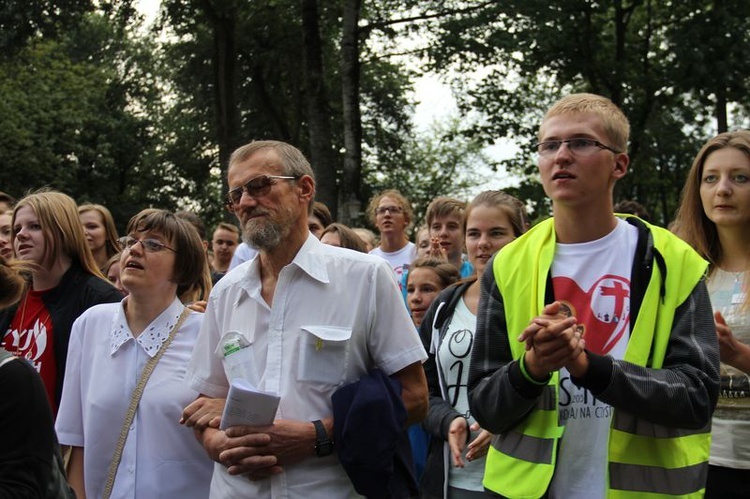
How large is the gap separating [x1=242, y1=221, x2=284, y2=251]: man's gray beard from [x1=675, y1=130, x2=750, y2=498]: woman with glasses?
1801 millimetres

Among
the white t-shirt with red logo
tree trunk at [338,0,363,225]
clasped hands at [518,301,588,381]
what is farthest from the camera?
tree trunk at [338,0,363,225]

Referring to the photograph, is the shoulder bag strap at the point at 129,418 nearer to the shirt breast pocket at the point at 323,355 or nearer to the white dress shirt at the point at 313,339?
the white dress shirt at the point at 313,339

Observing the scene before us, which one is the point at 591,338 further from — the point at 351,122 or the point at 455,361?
the point at 351,122

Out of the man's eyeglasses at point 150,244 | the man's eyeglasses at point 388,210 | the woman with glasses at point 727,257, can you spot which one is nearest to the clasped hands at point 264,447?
the man's eyeglasses at point 150,244

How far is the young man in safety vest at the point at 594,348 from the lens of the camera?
117 inches

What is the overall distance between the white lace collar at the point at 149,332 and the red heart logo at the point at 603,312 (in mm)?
2123

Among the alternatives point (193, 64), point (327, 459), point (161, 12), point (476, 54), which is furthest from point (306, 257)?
point (193, 64)

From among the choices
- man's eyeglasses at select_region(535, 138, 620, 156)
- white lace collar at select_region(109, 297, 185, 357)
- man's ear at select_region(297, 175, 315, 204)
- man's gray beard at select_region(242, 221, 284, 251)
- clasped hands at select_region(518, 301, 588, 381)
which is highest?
man's eyeglasses at select_region(535, 138, 620, 156)

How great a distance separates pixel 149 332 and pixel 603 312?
2277 mm

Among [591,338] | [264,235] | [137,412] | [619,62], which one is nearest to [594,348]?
[591,338]

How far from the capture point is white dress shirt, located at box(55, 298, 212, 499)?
430 cm

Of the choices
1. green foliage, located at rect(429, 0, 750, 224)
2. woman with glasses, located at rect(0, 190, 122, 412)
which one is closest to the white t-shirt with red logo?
woman with glasses, located at rect(0, 190, 122, 412)

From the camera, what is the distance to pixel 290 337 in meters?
3.66

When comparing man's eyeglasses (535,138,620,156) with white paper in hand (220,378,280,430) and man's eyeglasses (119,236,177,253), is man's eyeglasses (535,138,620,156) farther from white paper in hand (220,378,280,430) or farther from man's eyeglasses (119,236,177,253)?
man's eyeglasses (119,236,177,253)
